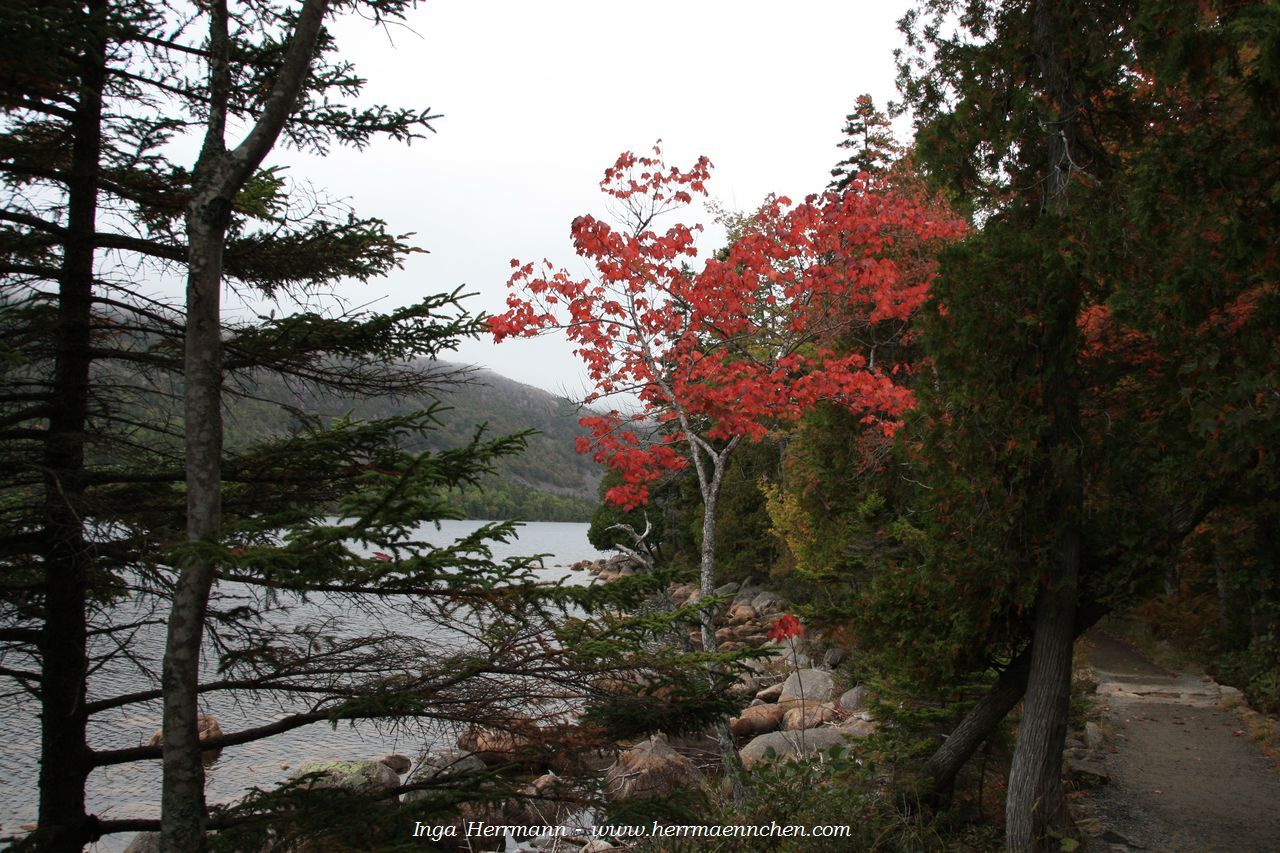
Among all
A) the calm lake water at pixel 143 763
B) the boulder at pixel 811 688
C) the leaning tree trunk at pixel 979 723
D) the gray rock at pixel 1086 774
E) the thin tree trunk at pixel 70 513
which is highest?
the thin tree trunk at pixel 70 513

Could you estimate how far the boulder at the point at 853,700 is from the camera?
12.2 meters

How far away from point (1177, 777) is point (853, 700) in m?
4.60

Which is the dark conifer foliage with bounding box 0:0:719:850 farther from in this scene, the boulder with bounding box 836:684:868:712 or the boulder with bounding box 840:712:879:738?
the boulder with bounding box 836:684:868:712

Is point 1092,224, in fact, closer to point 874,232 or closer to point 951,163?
point 951,163

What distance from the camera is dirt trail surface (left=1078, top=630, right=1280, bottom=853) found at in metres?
6.91

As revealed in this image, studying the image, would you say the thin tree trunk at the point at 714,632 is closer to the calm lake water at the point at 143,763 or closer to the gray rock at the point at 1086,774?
the calm lake water at the point at 143,763

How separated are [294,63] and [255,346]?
1423 millimetres

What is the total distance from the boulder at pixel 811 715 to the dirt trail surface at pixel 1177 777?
3546 millimetres

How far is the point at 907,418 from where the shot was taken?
6.44m

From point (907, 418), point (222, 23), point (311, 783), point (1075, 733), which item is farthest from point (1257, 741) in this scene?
point (222, 23)

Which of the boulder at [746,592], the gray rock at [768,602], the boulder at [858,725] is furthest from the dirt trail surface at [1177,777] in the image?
the boulder at [746,592]

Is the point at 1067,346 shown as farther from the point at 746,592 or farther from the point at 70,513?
the point at 746,592

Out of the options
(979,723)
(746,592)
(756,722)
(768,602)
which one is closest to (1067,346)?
(979,723)

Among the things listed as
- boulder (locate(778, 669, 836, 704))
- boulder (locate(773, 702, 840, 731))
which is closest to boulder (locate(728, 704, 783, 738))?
boulder (locate(773, 702, 840, 731))
